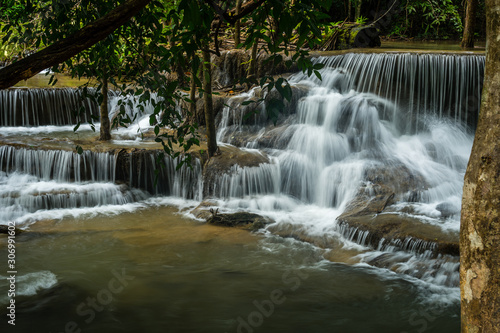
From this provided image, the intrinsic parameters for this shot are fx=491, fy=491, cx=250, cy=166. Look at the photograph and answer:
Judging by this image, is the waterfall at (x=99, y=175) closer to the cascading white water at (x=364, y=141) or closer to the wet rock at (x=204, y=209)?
the wet rock at (x=204, y=209)

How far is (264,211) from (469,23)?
8137 millimetres

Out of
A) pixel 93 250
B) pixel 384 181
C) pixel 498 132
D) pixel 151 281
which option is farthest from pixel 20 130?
pixel 498 132

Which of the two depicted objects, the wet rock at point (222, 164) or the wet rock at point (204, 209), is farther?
the wet rock at point (222, 164)

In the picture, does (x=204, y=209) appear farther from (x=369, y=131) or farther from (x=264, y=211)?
(x=369, y=131)

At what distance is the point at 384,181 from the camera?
8617 millimetres

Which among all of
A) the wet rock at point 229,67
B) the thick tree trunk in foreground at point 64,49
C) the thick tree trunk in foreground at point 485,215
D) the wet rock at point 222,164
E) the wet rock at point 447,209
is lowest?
the wet rock at point 447,209

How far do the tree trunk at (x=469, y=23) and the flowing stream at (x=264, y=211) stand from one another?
2.18m

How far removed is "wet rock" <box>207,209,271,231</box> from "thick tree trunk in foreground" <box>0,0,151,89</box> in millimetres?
5903

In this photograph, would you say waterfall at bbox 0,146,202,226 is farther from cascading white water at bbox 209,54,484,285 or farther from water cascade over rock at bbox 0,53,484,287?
cascading white water at bbox 209,54,484,285

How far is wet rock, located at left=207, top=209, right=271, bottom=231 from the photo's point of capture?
8047mm

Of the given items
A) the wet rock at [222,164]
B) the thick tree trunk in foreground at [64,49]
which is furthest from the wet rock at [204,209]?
the thick tree trunk in foreground at [64,49]

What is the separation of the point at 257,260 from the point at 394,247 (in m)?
1.90

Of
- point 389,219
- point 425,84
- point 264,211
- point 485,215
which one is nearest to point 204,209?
point 264,211

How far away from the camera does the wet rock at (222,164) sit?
9.41 metres
